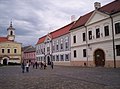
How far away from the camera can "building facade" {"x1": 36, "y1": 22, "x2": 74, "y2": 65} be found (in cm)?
4584

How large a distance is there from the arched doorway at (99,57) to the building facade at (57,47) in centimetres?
1097

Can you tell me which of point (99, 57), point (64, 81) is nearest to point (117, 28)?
point (99, 57)

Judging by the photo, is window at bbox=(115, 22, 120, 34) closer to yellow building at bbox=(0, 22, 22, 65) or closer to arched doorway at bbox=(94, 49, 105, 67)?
arched doorway at bbox=(94, 49, 105, 67)

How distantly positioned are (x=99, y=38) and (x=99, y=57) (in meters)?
3.32

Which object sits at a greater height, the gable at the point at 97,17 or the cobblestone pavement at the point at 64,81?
the gable at the point at 97,17

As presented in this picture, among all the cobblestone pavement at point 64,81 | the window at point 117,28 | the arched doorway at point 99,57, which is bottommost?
the cobblestone pavement at point 64,81

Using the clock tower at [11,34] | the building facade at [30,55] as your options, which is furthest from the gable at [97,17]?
the building facade at [30,55]

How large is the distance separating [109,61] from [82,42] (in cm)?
917

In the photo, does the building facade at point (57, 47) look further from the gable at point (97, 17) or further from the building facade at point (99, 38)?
the gable at point (97, 17)

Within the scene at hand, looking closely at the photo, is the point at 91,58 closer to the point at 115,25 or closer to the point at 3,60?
the point at 115,25

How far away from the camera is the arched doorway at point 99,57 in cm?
3222

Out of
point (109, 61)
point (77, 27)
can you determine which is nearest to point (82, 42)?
point (77, 27)

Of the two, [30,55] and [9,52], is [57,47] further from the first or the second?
[30,55]

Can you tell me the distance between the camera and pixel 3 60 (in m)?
76.6
